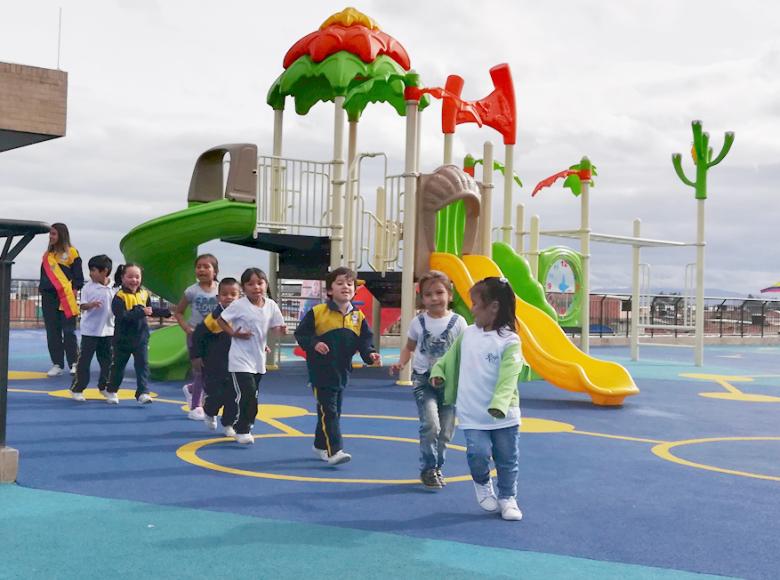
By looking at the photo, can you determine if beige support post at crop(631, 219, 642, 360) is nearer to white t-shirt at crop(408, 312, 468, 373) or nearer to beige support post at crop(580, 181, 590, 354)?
beige support post at crop(580, 181, 590, 354)

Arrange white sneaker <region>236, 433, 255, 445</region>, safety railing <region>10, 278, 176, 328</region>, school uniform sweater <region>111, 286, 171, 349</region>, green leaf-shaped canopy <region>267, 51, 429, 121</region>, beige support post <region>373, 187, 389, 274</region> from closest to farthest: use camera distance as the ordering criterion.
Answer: white sneaker <region>236, 433, 255, 445</region> → school uniform sweater <region>111, 286, 171, 349</region> → green leaf-shaped canopy <region>267, 51, 429, 121</region> → beige support post <region>373, 187, 389, 274</region> → safety railing <region>10, 278, 176, 328</region>

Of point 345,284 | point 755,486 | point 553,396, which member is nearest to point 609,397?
point 553,396

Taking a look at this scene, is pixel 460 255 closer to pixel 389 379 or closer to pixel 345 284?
pixel 389 379

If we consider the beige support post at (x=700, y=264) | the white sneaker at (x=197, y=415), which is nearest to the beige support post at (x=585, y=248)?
the beige support post at (x=700, y=264)

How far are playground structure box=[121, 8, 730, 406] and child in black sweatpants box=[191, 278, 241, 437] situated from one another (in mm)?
4882

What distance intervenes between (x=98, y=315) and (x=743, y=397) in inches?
353

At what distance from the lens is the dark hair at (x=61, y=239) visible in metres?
11.7

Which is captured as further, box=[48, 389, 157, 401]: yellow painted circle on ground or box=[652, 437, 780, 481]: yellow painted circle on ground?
box=[48, 389, 157, 401]: yellow painted circle on ground

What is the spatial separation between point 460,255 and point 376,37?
4174mm

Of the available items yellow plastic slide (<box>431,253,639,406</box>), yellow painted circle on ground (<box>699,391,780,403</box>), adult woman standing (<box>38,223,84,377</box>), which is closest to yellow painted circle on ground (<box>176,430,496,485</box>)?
yellow plastic slide (<box>431,253,639,406</box>)

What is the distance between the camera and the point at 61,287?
11688 millimetres

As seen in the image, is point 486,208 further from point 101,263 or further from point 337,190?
point 101,263

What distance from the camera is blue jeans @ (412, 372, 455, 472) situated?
591 centimetres

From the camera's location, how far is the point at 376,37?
50.6ft
